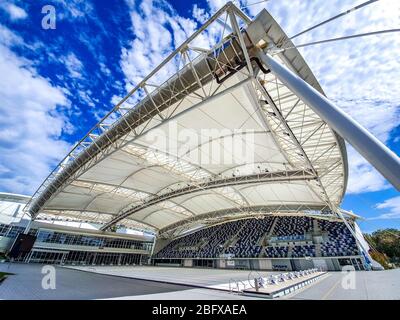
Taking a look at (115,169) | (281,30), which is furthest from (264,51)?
(115,169)

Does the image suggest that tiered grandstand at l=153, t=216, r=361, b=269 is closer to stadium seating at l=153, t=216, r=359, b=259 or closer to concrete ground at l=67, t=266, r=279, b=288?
stadium seating at l=153, t=216, r=359, b=259

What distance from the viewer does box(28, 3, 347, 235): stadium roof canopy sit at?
9.30m

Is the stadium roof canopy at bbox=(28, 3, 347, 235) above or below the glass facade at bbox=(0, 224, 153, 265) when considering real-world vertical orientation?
above

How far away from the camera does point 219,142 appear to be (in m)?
16.9

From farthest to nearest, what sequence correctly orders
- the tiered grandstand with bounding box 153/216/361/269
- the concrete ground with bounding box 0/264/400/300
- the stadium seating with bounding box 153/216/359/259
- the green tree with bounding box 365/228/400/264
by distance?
the green tree with bounding box 365/228/400/264 < the stadium seating with bounding box 153/216/359/259 < the tiered grandstand with bounding box 153/216/361/269 < the concrete ground with bounding box 0/264/400/300

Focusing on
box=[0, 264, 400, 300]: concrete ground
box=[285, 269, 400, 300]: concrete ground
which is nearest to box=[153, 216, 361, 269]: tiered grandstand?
box=[0, 264, 400, 300]: concrete ground

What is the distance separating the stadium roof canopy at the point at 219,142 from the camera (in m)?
9.30

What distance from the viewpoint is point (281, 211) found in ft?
107

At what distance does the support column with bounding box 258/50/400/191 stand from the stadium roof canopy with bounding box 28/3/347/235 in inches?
148

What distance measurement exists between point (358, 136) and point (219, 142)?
43.4 feet

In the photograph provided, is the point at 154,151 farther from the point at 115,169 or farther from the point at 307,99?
the point at 307,99

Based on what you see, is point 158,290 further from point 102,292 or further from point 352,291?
point 352,291

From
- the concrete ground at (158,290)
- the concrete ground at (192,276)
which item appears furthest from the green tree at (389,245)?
the concrete ground at (158,290)
